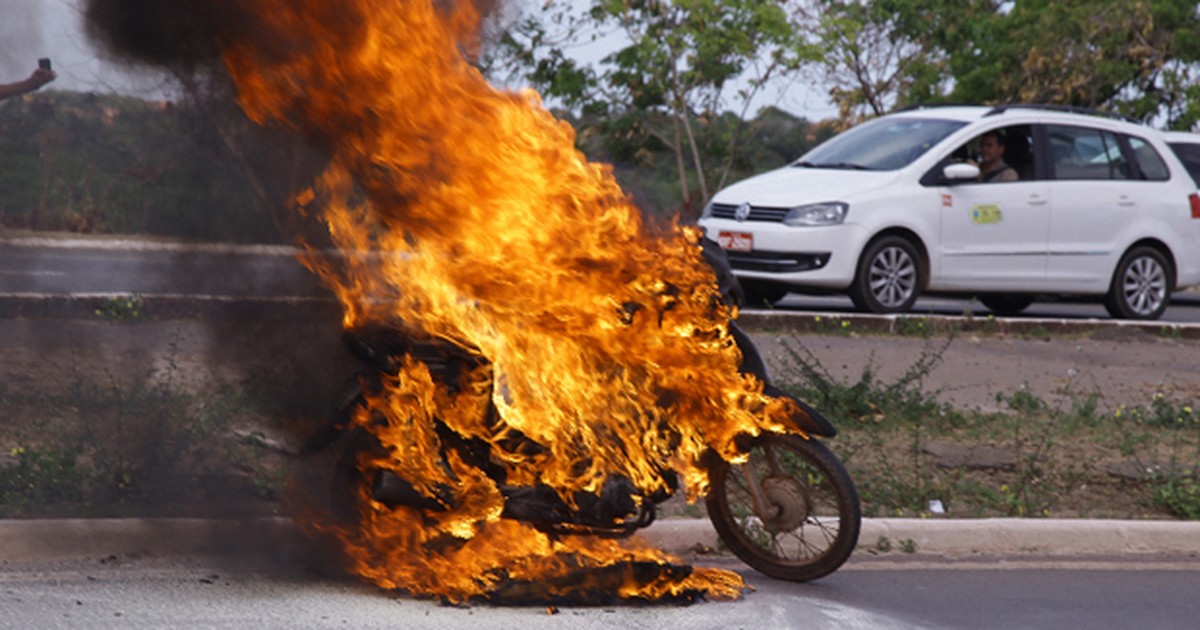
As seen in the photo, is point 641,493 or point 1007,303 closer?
point 641,493

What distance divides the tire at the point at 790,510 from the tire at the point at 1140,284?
32.8 feet

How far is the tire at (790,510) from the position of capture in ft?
18.3

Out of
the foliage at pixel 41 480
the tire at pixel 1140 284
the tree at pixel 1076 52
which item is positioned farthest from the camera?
the tree at pixel 1076 52

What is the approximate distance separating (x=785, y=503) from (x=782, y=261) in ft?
25.2

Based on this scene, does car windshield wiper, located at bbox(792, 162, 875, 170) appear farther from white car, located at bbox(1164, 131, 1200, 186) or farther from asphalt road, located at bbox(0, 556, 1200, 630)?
asphalt road, located at bbox(0, 556, 1200, 630)

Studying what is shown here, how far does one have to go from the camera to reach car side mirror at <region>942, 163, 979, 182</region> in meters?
13.4

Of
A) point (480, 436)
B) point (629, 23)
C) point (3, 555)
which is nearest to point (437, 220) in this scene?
point (480, 436)

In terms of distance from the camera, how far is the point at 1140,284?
14914 millimetres

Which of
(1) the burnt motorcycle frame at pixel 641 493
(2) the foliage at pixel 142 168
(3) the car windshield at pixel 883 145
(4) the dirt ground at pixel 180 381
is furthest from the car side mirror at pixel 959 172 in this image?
(2) the foliage at pixel 142 168

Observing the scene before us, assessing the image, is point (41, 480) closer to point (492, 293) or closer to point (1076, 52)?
point (492, 293)

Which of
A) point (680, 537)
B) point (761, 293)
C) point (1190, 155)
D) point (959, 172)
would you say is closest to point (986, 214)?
point (959, 172)

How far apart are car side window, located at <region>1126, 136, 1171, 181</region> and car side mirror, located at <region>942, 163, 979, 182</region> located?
2.28 m

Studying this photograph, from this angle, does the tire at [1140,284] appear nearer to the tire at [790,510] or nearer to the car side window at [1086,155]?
the car side window at [1086,155]

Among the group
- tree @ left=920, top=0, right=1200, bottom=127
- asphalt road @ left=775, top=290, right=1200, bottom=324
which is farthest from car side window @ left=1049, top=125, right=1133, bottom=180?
tree @ left=920, top=0, right=1200, bottom=127
